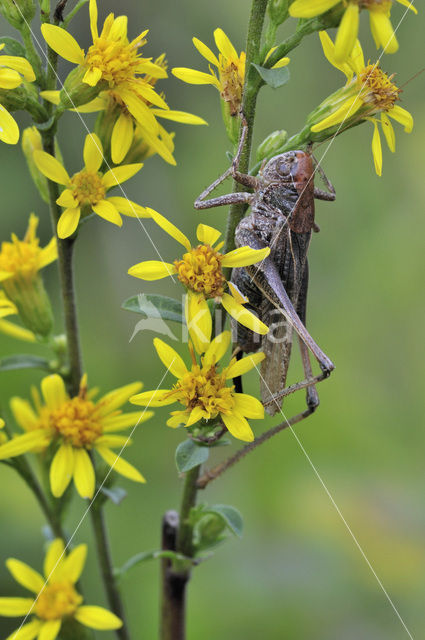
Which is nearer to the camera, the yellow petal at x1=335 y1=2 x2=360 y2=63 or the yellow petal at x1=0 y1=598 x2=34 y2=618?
the yellow petal at x1=335 y1=2 x2=360 y2=63

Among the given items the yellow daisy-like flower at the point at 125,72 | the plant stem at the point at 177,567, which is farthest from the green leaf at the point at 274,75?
the plant stem at the point at 177,567

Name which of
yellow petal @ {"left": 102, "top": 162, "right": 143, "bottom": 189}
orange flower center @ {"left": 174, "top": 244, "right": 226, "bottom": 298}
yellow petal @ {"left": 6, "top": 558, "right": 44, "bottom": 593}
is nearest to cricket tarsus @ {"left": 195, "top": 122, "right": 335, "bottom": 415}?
orange flower center @ {"left": 174, "top": 244, "right": 226, "bottom": 298}

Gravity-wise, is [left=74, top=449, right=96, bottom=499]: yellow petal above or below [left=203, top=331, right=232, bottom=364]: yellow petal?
below

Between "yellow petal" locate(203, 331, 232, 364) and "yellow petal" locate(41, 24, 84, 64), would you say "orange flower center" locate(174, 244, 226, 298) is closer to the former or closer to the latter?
"yellow petal" locate(203, 331, 232, 364)

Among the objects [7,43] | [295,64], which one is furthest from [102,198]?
[295,64]

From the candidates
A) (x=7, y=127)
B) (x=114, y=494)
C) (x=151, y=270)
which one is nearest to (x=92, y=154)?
(x=7, y=127)

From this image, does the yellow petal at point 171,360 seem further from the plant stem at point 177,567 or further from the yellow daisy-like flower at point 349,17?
the yellow daisy-like flower at point 349,17
